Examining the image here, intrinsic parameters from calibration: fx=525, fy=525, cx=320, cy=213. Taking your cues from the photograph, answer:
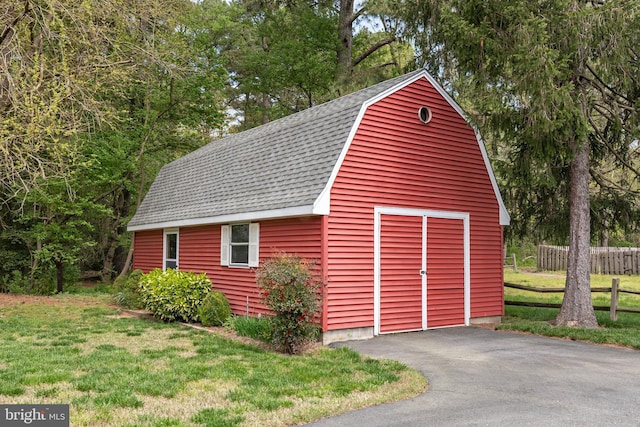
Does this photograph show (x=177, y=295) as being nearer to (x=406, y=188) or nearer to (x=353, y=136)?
(x=353, y=136)

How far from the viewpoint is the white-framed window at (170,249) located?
1520 cm

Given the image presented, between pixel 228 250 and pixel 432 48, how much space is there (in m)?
8.23

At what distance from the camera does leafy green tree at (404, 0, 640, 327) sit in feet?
32.0

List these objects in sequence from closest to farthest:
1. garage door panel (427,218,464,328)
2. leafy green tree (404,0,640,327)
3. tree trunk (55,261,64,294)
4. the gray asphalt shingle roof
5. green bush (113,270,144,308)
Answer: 1. leafy green tree (404,0,640,327)
2. the gray asphalt shingle roof
3. garage door panel (427,218,464,328)
4. green bush (113,270,144,308)
5. tree trunk (55,261,64,294)

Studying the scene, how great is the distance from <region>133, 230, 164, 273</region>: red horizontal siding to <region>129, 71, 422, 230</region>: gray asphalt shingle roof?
1.65 ft

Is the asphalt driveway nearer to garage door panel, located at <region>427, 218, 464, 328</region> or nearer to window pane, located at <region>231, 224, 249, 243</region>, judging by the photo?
garage door panel, located at <region>427, 218, 464, 328</region>

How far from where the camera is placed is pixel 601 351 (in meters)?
8.55

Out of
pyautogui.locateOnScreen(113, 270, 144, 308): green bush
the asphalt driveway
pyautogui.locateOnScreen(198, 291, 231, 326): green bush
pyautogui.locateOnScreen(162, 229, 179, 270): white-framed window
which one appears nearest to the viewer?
the asphalt driveway

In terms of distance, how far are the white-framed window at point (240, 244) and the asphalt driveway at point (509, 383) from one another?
3.16m

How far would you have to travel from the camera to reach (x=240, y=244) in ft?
39.1

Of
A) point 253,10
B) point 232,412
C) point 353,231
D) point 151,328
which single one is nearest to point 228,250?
point 151,328

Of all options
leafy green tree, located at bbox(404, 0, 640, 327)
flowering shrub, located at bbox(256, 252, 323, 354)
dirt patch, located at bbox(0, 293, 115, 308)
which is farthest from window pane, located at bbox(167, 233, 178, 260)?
leafy green tree, located at bbox(404, 0, 640, 327)

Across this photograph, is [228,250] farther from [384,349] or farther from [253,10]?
[253,10]

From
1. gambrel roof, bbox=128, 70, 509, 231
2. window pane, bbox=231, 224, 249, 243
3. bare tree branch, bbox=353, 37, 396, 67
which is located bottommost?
window pane, bbox=231, 224, 249, 243
